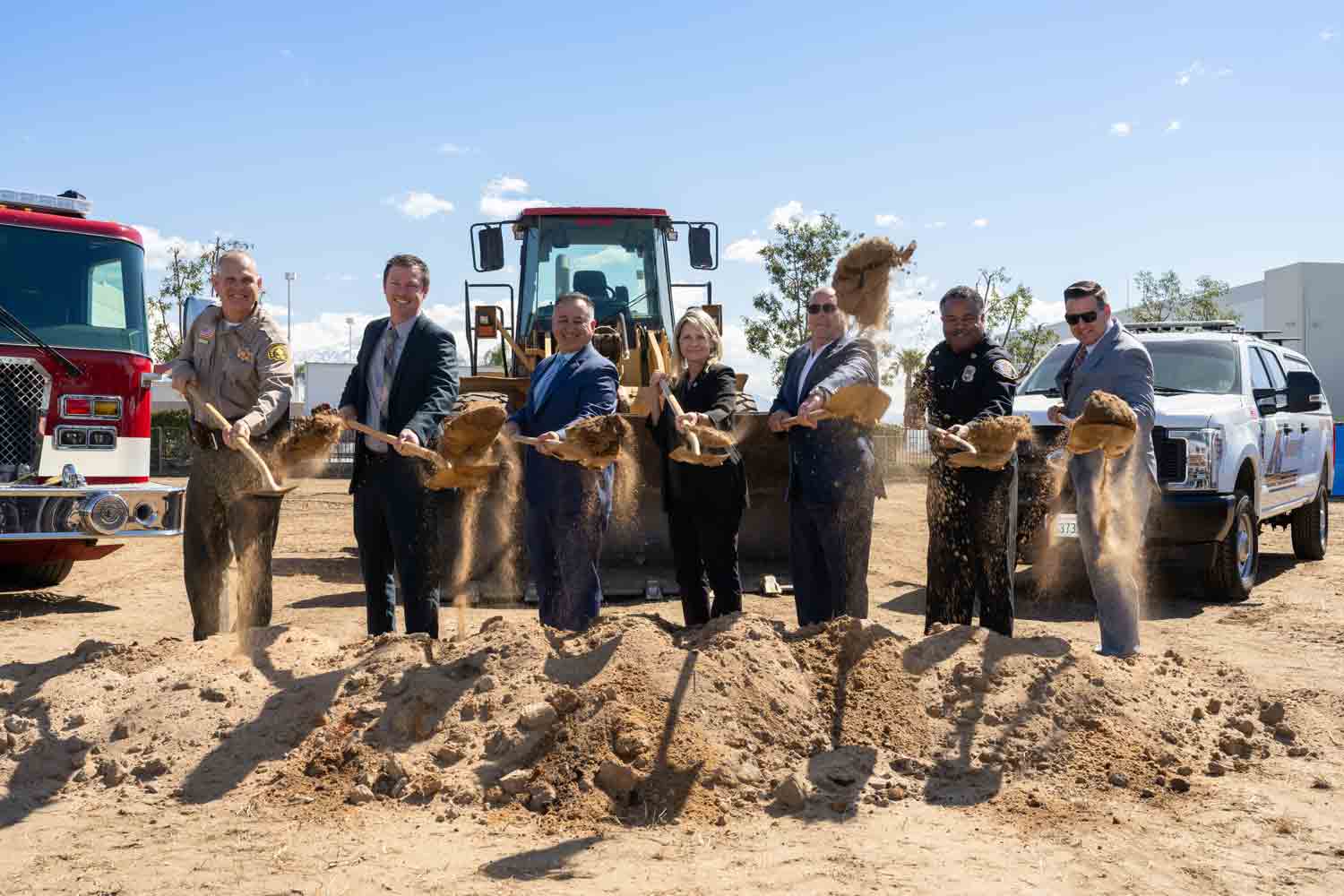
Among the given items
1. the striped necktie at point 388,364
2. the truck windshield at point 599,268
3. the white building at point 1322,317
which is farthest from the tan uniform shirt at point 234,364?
the white building at point 1322,317

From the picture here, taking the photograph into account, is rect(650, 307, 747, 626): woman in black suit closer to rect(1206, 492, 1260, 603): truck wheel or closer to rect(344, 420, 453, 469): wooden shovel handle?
rect(344, 420, 453, 469): wooden shovel handle

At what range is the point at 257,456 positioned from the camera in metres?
5.06

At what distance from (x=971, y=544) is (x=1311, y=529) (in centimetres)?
780

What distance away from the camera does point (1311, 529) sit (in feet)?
37.8

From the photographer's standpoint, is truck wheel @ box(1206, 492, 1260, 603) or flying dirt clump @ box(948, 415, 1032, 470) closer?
flying dirt clump @ box(948, 415, 1032, 470)

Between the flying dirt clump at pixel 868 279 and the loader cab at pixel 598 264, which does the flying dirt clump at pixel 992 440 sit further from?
the loader cab at pixel 598 264

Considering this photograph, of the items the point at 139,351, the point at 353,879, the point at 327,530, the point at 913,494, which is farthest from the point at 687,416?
the point at 913,494

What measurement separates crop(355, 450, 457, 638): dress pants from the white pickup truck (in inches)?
172

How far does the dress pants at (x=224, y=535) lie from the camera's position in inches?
207

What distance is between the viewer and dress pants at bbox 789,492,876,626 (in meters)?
5.27

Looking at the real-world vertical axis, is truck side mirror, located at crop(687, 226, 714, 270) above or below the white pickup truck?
above

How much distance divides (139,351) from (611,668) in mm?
5014

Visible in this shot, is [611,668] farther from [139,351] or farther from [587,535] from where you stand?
[139,351]

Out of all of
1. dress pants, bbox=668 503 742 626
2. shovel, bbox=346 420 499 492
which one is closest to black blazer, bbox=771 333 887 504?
dress pants, bbox=668 503 742 626
